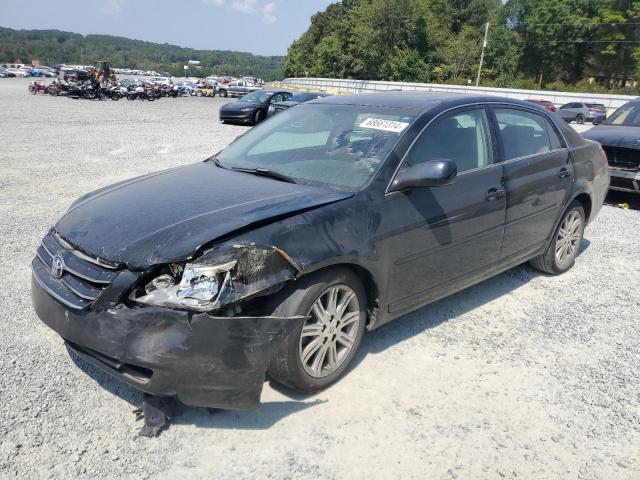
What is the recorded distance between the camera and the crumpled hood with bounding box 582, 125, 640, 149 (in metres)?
7.65

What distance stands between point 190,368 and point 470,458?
145 centimetres

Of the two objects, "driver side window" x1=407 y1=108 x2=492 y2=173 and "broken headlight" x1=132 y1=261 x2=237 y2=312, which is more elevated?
"driver side window" x1=407 y1=108 x2=492 y2=173

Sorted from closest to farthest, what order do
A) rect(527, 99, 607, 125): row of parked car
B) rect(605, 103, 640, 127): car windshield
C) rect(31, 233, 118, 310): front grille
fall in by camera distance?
rect(31, 233, 118, 310): front grille, rect(605, 103, 640, 127): car windshield, rect(527, 99, 607, 125): row of parked car

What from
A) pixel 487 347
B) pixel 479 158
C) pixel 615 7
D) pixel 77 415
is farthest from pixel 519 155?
pixel 615 7

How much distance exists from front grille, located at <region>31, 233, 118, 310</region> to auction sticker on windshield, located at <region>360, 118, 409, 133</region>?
1.98 meters

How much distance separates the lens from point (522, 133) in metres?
4.42

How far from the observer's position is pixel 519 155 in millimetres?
4262

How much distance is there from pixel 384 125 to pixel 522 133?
4.87 ft

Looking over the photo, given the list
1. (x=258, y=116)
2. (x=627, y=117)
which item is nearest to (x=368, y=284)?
(x=627, y=117)

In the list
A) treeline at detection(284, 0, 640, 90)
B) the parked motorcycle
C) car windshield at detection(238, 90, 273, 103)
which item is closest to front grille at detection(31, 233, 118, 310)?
car windshield at detection(238, 90, 273, 103)

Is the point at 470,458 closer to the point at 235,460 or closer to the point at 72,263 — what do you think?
the point at 235,460

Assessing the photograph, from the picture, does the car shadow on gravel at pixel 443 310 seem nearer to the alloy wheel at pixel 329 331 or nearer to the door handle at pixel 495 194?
the alloy wheel at pixel 329 331

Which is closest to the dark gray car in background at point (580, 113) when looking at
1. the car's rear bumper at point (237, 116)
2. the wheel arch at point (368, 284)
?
the car's rear bumper at point (237, 116)

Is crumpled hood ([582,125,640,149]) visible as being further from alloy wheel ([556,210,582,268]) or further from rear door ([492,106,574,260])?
rear door ([492,106,574,260])
